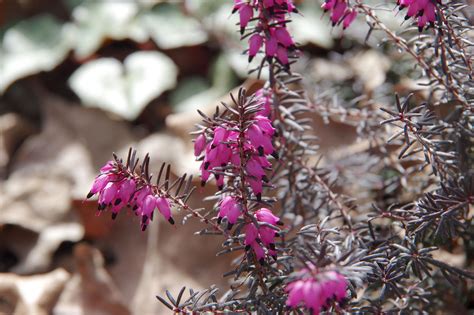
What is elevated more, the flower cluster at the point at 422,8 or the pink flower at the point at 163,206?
the flower cluster at the point at 422,8

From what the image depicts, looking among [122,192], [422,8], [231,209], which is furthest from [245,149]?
[422,8]

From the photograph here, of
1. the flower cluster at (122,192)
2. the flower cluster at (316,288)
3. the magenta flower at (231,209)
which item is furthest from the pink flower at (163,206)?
the flower cluster at (316,288)

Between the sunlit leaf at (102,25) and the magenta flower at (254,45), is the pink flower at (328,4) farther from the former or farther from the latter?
the sunlit leaf at (102,25)

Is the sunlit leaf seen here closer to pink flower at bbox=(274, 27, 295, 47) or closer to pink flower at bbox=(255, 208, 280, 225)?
pink flower at bbox=(274, 27, 295, 47)

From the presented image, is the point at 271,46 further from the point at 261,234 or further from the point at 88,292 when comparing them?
the point at 88,292

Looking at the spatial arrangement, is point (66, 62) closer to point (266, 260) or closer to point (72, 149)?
point (72, 149)

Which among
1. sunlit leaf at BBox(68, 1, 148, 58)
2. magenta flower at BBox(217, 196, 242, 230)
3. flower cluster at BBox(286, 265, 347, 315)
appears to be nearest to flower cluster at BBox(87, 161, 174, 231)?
magenta flower at BBox(217, 196, 242, 230)

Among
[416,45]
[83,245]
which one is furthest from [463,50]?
[83,245]
